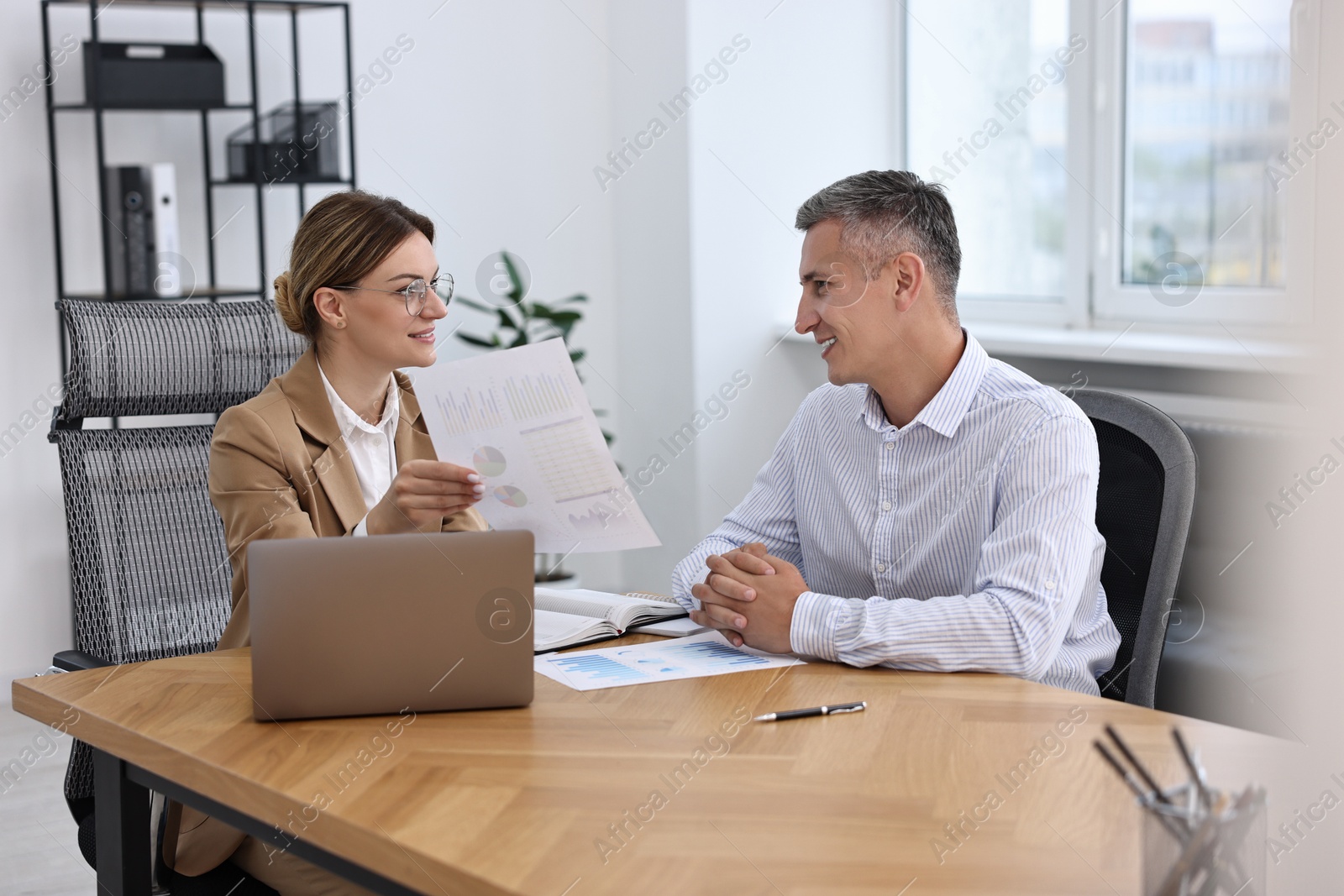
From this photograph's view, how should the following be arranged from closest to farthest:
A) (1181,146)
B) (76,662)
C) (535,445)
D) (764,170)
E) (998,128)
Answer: (535,445) < (76,662) < (1181,146) < (998,128) < (764,170)

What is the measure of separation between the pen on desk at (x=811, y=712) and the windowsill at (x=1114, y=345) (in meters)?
1.29

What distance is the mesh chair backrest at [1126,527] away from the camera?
1637mm

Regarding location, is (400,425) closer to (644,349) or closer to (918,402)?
(918,402)

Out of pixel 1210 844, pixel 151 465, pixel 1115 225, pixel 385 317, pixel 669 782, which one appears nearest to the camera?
pixel 1210 844

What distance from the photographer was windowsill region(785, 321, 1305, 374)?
2645mm

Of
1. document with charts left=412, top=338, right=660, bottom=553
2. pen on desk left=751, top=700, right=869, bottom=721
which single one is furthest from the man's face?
pen on desk left=751, top=700, right=869, bottom=721

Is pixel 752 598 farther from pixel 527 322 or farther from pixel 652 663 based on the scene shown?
pixel 527 322

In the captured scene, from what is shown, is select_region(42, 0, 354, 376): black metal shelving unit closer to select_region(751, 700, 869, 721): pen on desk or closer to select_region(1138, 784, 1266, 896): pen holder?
select_region(751, 700, 869, 721): pen on desk

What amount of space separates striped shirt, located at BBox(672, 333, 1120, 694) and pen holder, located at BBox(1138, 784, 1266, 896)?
780 millimetres

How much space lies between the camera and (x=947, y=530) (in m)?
1.63

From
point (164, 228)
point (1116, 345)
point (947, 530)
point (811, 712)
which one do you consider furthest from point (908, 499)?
point (164, 228)

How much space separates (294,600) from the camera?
117 cm

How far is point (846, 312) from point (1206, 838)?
121 cm

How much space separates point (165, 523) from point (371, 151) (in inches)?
83.7
